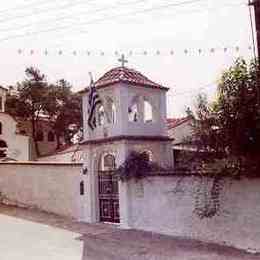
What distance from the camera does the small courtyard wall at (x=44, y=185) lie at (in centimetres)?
1998

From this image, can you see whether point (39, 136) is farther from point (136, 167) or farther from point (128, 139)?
point (136, 167)

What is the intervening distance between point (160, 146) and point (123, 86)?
2.82 metres

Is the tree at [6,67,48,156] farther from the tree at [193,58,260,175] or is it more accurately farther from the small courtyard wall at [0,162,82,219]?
the tree at [193,58,260,175]

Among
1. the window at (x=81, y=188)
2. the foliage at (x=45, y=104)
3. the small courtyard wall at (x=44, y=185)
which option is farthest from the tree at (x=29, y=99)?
the window at (x=81, y=188)

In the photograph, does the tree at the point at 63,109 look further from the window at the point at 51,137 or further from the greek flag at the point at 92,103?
the greek flag at the point at 92,103

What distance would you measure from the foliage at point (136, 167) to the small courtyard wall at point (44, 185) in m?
3.40

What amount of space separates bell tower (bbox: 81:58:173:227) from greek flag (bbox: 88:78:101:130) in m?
0.10

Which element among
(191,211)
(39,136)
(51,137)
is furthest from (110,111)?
(51,137)

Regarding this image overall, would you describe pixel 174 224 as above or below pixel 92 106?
below

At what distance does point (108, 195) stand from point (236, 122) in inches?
283

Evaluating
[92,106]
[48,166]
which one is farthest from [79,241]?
[48,166]

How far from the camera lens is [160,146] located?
1836 centimetres

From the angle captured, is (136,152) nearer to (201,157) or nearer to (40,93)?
(201,157)

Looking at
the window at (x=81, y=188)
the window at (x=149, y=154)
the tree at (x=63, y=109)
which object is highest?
the tree at (x=63, y=109)
